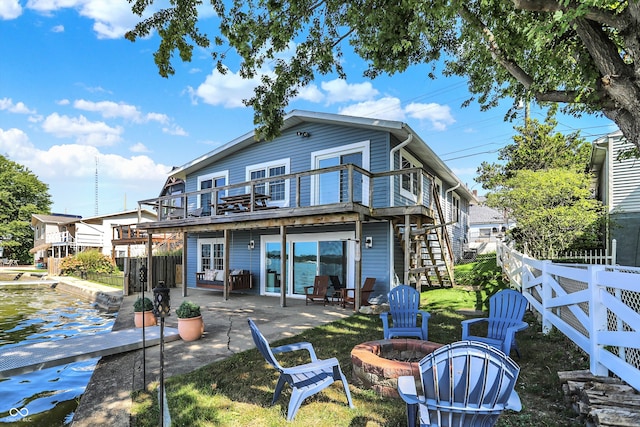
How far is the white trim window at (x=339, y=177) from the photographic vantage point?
10.7m

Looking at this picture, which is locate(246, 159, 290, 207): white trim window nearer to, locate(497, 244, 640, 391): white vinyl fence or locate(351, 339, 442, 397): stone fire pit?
locate(351, 339, 442, 397): stone fire pit

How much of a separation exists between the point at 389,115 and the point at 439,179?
17.2 metres

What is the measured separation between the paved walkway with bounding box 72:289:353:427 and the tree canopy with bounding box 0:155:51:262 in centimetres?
3660

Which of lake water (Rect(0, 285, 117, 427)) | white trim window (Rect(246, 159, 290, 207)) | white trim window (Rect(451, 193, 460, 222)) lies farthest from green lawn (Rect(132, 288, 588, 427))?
white trim window (Rect(451, 193, 460, 222))

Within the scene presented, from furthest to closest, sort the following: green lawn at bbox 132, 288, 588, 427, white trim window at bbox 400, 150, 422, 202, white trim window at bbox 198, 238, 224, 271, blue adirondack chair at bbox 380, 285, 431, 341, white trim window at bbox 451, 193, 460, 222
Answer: white trim window at bbox 451, 193, 460, 222, white trim window at bbox 198, 238, 224, 271, white trim window at bbox 400, 150, 422, 202, blue adirondack chair at bbox 380, 285, 431, 341, green lawn at bbox 132, 288, 588, 427

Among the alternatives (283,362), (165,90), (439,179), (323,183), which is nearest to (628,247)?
(439,179)

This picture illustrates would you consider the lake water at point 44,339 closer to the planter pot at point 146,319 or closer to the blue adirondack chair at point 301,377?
the planter pot at point 146,319

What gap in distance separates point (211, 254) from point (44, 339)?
24.4 feet


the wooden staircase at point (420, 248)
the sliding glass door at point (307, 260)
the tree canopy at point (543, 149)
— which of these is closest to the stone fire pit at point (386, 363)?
the wooden staircase at point (420, 248)

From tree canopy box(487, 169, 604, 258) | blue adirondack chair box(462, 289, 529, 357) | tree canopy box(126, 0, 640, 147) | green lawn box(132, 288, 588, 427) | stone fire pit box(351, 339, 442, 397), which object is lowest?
green lawn box(132, 288, 588, 427)

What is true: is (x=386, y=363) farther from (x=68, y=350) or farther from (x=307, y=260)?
(x=307, y=260)

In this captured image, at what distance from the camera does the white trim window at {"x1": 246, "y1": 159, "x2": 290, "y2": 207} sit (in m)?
12.4

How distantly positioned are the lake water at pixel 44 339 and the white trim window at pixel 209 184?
537 cm

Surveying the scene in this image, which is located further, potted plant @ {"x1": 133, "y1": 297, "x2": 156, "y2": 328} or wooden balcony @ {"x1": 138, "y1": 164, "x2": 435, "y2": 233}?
wooden balcony @ {"x1": 138, "y1": 164, "x2": 435, "y2": 233}
